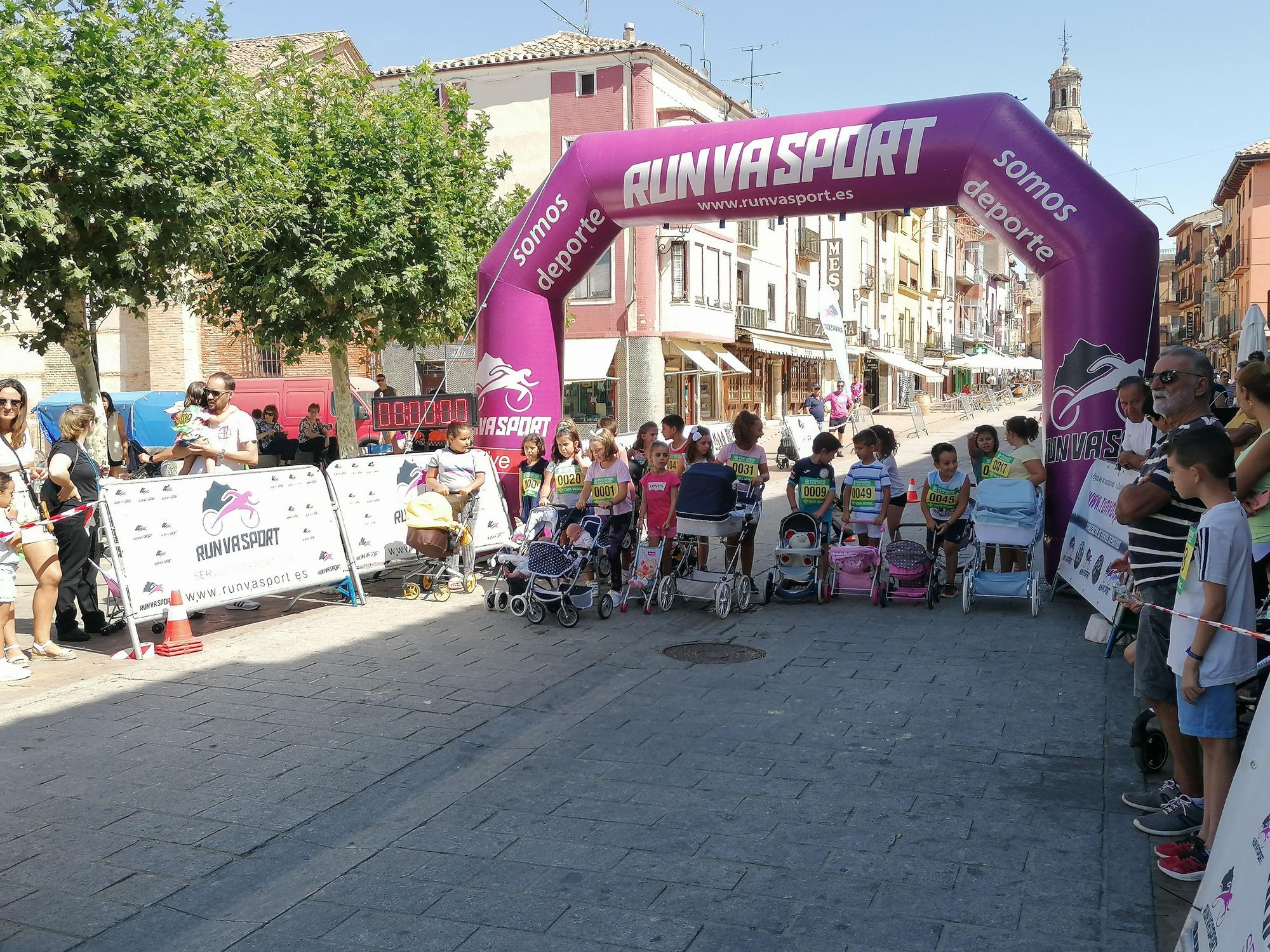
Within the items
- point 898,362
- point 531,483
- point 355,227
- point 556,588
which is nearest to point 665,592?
point 556,588

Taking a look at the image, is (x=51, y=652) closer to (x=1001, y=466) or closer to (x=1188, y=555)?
(x=1188, y=555)

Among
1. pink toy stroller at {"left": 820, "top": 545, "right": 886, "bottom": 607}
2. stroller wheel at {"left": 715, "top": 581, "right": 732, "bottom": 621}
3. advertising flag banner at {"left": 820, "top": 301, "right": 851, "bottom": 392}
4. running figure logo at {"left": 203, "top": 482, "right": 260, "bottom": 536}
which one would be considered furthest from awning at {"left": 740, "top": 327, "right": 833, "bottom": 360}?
running figure logo at {"left": 203, "top": 482, "right": 260, "bottom": 536}

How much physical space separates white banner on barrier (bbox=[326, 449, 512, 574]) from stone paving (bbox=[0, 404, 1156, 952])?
7.46 feet

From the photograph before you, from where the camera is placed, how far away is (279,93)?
61.4 ft

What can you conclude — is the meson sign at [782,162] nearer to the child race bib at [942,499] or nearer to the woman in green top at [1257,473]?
the child race bib at [942,499]

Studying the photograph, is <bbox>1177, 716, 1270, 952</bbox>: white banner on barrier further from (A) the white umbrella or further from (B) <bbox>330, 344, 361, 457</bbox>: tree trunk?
(B) <bbox>330, 344, 361, 457</bbox>: tree trunk

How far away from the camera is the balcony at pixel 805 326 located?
4497 cm

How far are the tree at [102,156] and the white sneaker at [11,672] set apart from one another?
4.74m

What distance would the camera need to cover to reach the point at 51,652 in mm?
7812

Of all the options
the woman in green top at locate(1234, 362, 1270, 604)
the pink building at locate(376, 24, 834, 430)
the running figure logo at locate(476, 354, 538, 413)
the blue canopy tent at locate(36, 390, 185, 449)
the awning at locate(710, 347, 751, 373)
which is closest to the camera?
the woman in green top at locate(1234, 362, 1270, 604)

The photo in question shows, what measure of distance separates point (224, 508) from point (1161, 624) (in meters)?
6.89

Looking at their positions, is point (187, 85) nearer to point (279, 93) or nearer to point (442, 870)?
point (279, 93)

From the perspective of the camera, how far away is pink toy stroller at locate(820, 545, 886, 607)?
9445mm

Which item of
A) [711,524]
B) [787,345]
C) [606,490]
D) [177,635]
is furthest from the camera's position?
Result: [787,345]
